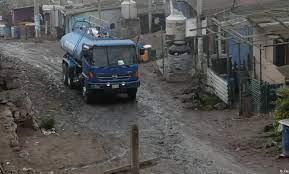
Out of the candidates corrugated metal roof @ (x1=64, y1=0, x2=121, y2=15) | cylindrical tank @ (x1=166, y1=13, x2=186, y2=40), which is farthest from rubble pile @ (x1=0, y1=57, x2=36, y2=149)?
corrugated metal roof @ (x1=64, y1=0, x2=121, y2=15)

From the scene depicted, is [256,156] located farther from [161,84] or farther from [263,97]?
[161,84]

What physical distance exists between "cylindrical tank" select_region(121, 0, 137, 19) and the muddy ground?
46.6 ft

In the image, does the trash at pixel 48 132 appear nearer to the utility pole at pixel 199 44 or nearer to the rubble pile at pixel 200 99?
the rubble pile at pixel 200 99

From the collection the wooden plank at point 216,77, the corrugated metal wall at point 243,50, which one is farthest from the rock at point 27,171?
the corrugated metal wall at point 243,50

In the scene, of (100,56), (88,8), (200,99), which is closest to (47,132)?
(100,56)

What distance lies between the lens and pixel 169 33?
97.3ft

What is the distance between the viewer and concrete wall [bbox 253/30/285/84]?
22203mm

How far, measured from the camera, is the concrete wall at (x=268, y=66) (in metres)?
22.2

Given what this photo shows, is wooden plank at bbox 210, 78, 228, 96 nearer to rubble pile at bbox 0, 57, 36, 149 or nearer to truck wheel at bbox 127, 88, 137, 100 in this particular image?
truck wheel at bbox 127, 88, 137, 100

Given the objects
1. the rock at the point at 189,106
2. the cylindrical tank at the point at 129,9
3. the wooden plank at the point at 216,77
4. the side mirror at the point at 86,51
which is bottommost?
the rock at the point at 189,106

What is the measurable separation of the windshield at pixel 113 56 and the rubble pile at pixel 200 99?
265 centimetres

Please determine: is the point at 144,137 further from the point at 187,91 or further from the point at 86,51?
the point at 187,91

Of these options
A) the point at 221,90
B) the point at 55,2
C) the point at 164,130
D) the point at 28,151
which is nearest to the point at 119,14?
the point at 55,2

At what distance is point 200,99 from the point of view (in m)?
23.1
